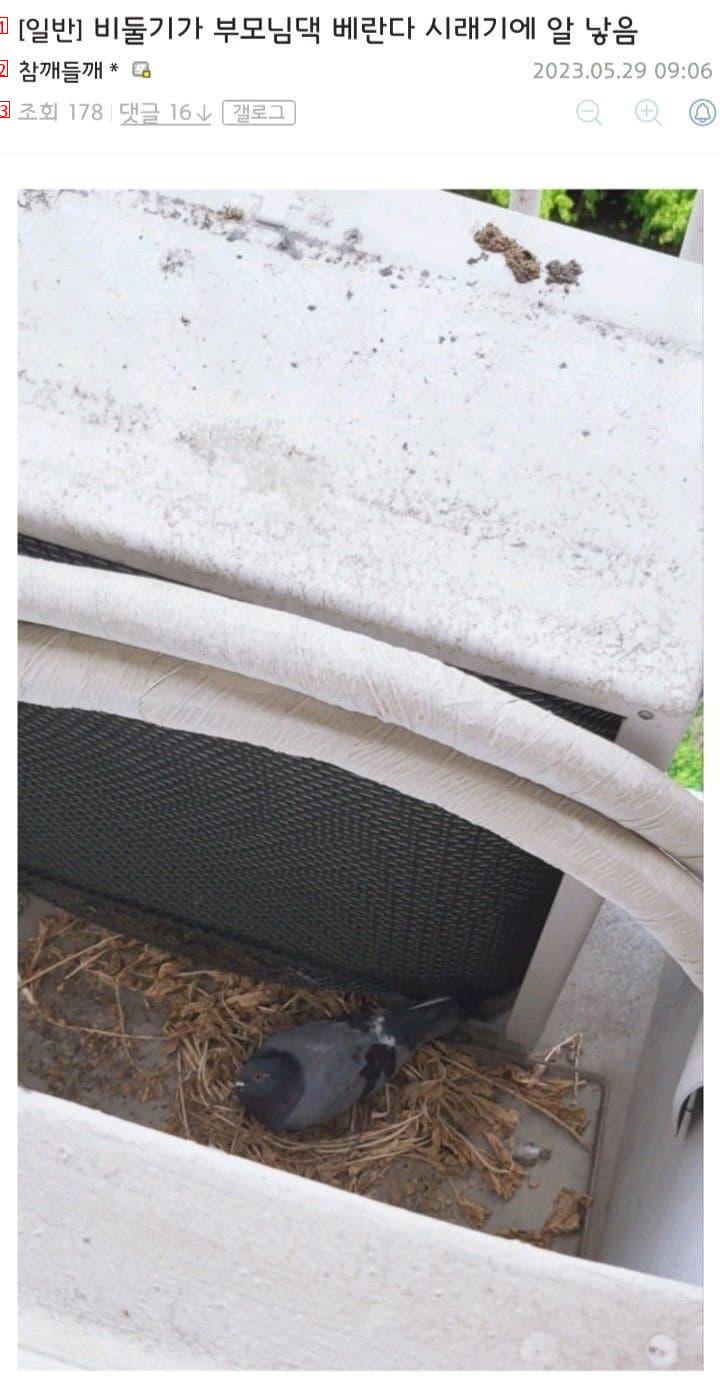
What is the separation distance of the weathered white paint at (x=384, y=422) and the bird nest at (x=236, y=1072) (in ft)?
1.31

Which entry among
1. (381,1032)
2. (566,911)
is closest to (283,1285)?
(566,911)

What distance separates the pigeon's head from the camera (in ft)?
2.76

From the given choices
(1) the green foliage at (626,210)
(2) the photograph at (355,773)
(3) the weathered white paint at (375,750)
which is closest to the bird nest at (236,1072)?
(2) the photograph at (355,773)

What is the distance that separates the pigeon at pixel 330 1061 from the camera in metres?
0.84

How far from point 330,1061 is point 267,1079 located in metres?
0.04

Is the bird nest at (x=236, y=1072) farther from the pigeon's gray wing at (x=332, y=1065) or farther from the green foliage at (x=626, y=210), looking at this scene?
the green foliage at (x=626, y=210)

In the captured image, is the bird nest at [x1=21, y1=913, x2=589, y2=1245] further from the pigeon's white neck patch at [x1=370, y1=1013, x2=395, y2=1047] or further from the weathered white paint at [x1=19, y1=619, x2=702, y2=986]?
the weathered white paint at [x1=19, y1=619, x2=702, y2=986]

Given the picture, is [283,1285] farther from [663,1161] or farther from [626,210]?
[626,210]

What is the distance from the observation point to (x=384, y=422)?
0.65 m

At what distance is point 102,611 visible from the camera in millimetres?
542

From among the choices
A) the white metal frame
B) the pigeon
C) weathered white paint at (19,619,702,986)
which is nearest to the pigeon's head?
the pigeon

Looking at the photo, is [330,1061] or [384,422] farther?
[330,1061]

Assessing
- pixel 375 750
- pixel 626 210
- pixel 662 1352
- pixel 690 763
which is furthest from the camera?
pixel 626 210

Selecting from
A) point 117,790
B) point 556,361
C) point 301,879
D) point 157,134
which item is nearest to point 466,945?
point 301,879
